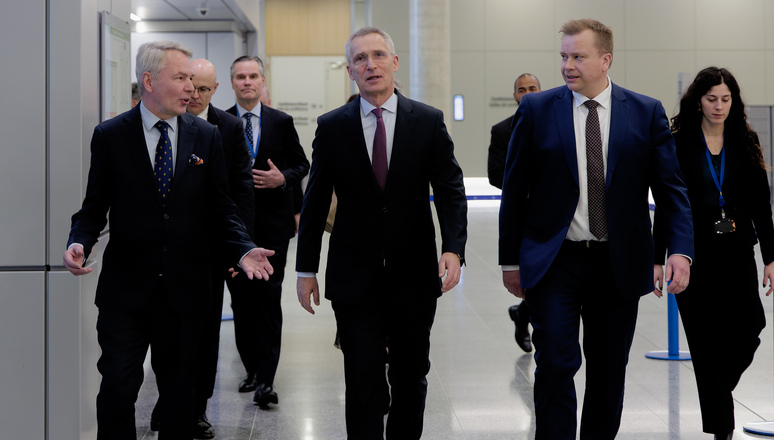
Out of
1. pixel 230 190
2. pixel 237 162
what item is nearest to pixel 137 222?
pixel 230 190

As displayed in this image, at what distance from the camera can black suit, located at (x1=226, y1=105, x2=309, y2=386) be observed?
5.51 meters

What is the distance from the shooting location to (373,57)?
3.61 meters

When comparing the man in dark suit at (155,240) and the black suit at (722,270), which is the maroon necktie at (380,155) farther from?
the black suit at (722,270)

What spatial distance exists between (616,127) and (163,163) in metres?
1.78

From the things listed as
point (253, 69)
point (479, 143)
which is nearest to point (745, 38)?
point (479, 143)

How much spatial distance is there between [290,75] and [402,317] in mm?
19924

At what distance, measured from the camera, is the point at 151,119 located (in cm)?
366

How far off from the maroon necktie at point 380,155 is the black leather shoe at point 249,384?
2.36 meters

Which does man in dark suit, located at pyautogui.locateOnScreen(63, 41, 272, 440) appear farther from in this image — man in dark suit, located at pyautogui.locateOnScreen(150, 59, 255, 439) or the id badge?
the id badge

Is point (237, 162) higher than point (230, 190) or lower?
higher

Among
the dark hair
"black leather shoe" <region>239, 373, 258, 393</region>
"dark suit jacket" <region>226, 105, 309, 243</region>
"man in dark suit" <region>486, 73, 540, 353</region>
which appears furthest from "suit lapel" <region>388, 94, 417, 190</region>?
"man in dark suit" <region>486, 73, 540, 353</region>

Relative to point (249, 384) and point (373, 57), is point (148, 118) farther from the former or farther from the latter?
point (249, 384)

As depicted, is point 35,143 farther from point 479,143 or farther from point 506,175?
point 479,143

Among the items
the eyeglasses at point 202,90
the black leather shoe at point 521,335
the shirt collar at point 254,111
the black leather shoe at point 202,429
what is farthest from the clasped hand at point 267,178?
the black leather shoe at point 521,335
